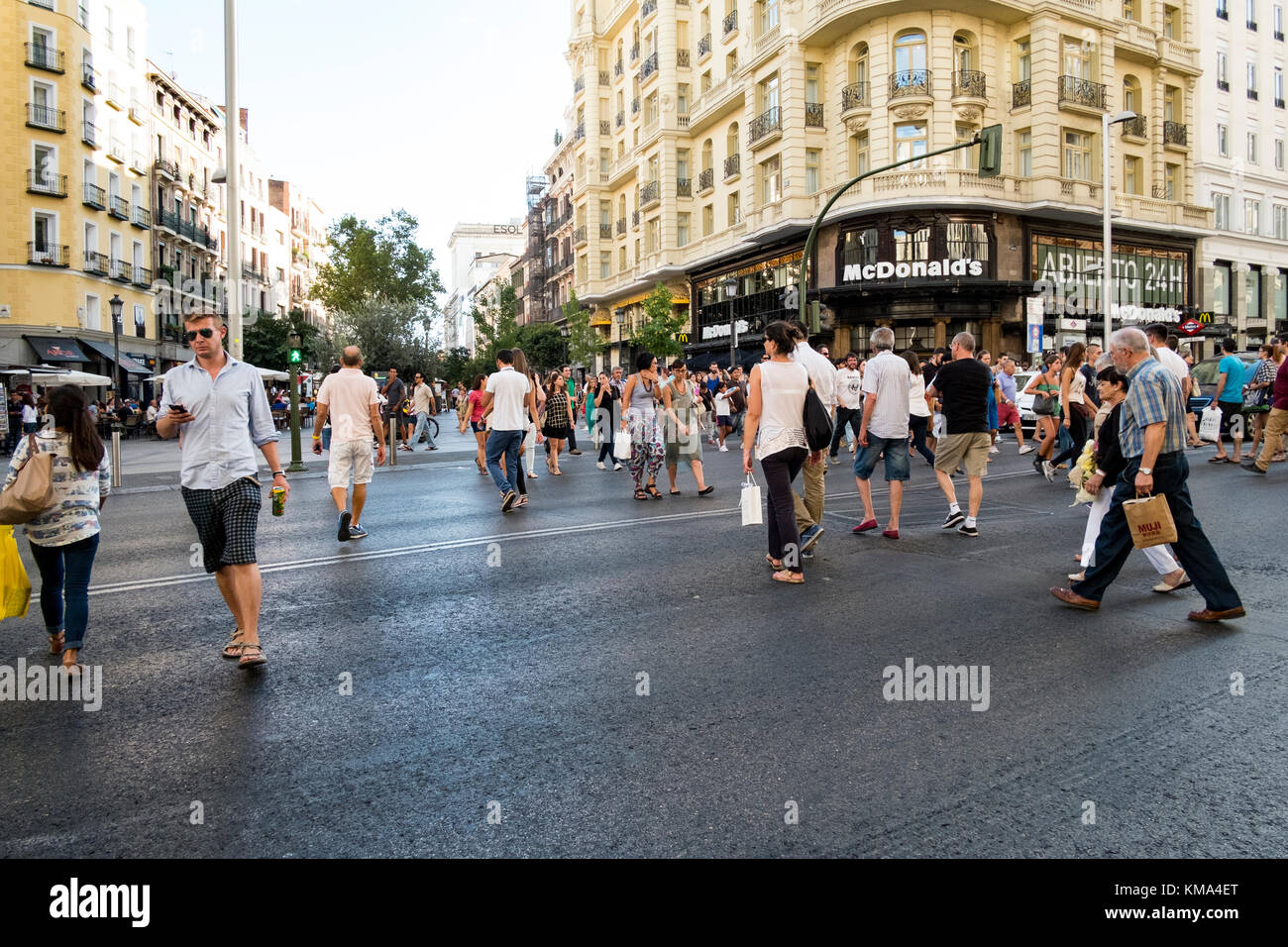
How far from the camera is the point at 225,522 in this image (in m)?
4.91

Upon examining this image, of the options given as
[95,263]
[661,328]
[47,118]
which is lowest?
[661,328]

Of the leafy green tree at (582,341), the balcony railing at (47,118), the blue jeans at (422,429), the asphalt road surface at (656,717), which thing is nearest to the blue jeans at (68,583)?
the asphalt road surface at (656,717)

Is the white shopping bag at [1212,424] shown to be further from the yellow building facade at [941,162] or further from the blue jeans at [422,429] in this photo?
the blue jeans at [422,429]

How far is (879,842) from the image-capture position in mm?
2932

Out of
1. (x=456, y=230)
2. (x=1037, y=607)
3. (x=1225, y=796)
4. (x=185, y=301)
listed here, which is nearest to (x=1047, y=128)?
(x=1037, y=607)

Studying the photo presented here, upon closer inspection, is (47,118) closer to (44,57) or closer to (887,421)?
(44,57)

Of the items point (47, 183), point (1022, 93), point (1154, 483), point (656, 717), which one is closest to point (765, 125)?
point (1022, 93)

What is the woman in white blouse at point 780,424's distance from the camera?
23.0ft

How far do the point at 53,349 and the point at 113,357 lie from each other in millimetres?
3317

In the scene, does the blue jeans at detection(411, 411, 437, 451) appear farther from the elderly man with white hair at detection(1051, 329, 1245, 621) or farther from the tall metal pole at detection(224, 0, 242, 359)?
the elderly man with white hair at detection(1051, 329, 1245, 621)

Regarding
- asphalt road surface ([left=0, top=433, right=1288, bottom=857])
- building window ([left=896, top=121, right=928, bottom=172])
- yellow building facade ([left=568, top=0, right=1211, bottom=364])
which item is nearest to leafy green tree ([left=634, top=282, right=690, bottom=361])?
yellow building facade ([left=568, top=0, right=1211, bottom=364])

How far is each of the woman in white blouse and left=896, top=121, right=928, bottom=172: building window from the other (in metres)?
28.0

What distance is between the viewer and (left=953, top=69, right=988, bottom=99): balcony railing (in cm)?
Answer: 3231
